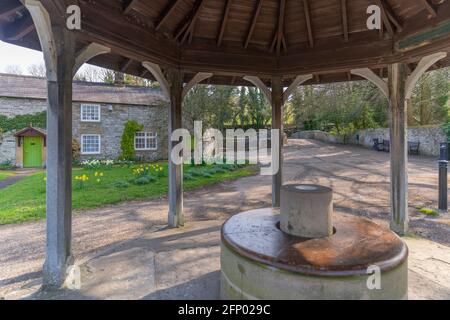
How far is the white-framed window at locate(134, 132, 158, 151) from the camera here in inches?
733

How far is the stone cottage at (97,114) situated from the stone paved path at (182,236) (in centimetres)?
1059

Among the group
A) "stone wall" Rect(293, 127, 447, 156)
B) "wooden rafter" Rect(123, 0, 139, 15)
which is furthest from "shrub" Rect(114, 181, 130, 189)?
"stone wall" Rect(293, 127, 447, 156)

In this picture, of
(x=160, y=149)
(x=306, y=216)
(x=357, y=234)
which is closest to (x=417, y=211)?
(x=357, y=234)

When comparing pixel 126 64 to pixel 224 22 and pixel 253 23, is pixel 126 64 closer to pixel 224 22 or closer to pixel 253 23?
pixel 224 22

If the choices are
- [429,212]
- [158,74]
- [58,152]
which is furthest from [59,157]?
[429,212]

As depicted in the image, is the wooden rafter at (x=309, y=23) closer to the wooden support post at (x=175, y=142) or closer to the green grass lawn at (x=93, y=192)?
the wooden support post at (x=175, y=142)

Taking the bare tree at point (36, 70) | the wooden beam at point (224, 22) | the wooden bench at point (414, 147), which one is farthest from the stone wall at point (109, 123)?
the bare tree at point (36, 70)

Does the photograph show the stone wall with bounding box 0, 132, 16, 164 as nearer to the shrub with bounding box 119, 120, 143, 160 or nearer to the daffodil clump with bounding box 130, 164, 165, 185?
the shrub with bounding box 119, 120, 143, 160

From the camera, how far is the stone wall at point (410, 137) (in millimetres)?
14569

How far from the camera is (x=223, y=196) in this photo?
8.52m

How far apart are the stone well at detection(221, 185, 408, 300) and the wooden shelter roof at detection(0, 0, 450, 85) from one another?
3030 mm

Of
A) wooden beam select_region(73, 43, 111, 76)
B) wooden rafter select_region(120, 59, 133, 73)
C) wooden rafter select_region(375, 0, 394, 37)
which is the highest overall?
wooden rafter select_region(375, 0, 394, 37)
